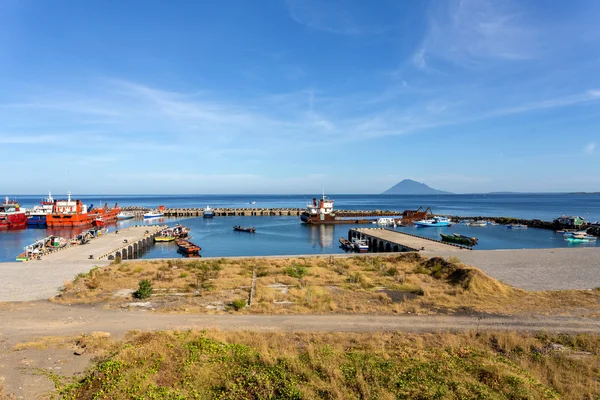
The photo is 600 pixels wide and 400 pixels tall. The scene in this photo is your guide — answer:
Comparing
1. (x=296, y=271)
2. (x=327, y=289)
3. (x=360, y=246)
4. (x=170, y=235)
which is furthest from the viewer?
(x=170, y=235)

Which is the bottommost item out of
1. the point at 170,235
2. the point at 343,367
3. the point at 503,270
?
the point at 170,235

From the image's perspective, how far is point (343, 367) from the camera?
10.9 m

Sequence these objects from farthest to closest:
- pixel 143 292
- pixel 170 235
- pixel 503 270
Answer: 1. pixel 170 235
2. pixel 503 270
3. pixel 143 292

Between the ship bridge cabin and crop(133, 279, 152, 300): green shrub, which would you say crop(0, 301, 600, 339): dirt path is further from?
the ship bridge cabin

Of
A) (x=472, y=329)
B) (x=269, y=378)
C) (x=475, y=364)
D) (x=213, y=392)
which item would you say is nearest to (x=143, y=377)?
(x=213, y=392)

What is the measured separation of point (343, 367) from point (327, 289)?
12.2 metres

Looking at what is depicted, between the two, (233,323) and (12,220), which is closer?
(233,323)

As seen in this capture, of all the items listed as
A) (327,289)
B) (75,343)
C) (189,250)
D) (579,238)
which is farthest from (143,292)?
(579,238)

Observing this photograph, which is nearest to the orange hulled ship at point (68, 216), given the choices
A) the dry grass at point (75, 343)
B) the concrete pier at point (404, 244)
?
the concrete pier at point (404, 244)

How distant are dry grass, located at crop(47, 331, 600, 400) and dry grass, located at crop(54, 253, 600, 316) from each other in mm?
4797

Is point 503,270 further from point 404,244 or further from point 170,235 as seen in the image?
point 170,235

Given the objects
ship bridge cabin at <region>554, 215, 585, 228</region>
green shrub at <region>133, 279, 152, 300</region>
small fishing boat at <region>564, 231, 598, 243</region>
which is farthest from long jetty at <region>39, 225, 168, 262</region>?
ship bridge cabin at <region>554, 215, 585, 228</region>

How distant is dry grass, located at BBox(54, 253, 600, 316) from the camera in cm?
1892

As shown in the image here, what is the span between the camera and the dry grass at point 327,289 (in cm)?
1892
